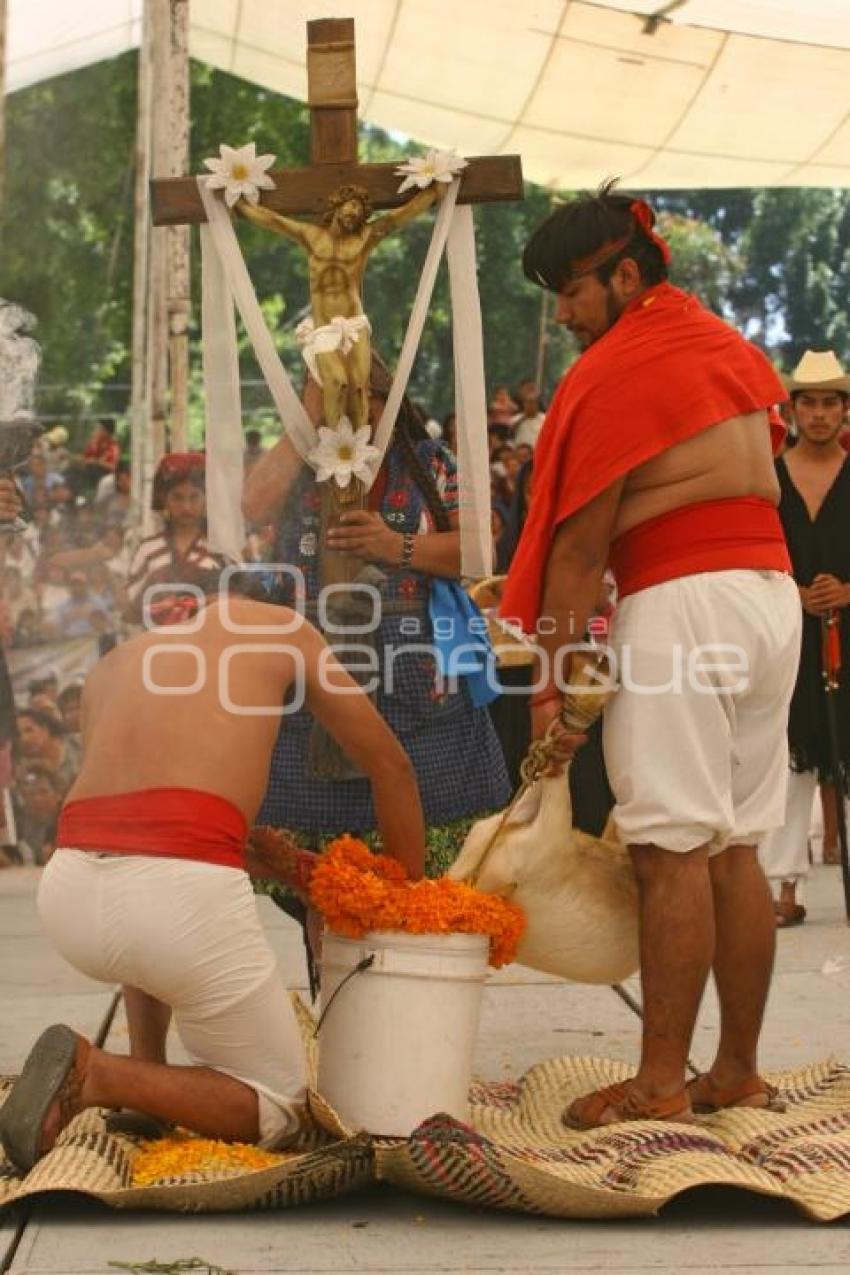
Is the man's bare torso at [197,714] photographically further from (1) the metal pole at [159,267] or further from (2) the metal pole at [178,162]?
(1) the metal pole at [159,267]

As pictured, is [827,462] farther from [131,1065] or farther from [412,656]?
[131,1065]

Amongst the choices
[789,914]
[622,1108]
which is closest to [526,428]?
[789,914]

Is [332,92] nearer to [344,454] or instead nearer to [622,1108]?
[344,454]

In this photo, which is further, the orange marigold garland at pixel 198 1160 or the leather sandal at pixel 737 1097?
the leather sandal at pixel 737 1097

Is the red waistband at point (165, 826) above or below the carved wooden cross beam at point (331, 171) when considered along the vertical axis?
below

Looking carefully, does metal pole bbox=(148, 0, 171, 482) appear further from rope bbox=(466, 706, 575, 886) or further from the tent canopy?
rope bbox=(466, 706, 575, 886)

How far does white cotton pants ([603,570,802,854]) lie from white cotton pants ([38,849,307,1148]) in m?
0.88

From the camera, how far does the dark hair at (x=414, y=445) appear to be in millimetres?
5387

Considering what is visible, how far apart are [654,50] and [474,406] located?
987 cm

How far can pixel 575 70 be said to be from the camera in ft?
50.1

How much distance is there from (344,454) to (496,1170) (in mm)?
1861

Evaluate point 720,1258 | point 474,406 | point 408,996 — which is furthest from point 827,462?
point 720,1258

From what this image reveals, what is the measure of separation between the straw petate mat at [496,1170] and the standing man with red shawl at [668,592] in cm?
32

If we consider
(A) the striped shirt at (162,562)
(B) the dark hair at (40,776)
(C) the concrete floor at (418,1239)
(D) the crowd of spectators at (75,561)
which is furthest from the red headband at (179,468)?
(C) the concrete floor at (418,1239)
